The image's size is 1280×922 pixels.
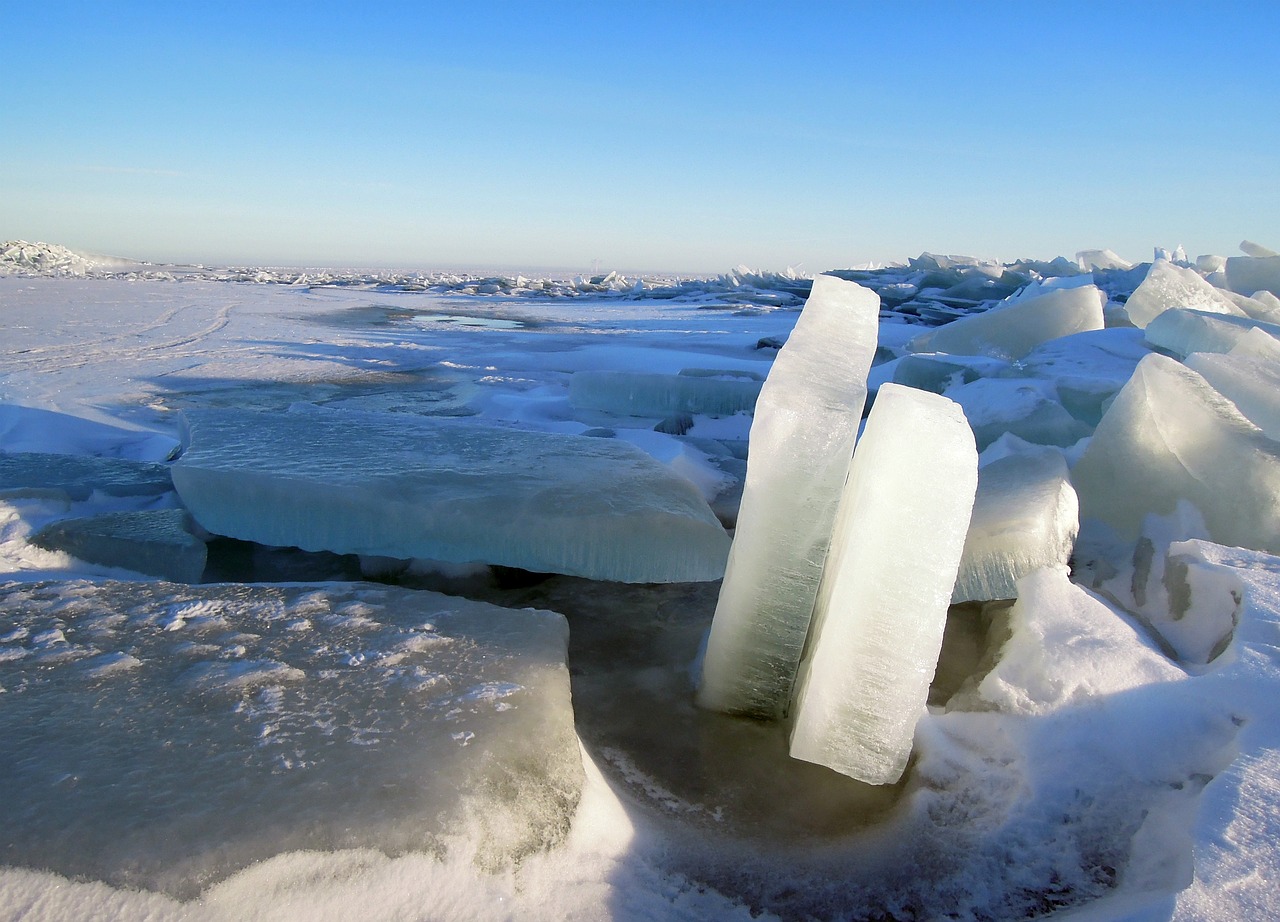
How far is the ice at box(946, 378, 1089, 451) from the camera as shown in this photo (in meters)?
3.07

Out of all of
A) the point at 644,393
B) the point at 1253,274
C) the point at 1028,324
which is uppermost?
the point at 1253,274

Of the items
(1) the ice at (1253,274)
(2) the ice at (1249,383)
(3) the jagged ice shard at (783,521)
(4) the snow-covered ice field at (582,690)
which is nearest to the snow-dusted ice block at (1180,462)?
(4) the snow-covered ice field at (582,690)

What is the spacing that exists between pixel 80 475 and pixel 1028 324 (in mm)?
4825

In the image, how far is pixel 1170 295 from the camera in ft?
15.0

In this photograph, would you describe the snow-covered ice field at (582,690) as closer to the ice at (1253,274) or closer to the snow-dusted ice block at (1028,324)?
the snow-dusted ice block at (1028,324)

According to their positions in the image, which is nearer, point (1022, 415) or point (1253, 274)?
point (1022, 415)

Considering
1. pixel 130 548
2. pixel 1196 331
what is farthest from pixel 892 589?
pixel 1196 331

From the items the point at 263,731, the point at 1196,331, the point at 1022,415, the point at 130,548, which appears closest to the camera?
the point at 263,731

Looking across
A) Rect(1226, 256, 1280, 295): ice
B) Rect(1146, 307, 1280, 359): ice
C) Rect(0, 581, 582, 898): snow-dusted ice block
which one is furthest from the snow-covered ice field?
Rect(1226, 256, 1280, 295): ice

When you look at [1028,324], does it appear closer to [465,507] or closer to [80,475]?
[465,507]

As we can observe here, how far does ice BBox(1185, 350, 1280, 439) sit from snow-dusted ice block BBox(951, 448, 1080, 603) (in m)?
0.96

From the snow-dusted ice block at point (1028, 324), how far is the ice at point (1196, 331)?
854 mm

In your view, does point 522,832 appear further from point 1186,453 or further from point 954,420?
point 1186,453

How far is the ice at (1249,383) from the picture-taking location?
255 cm
